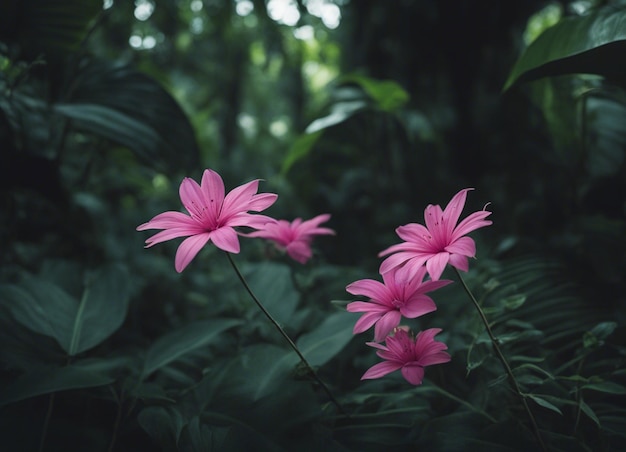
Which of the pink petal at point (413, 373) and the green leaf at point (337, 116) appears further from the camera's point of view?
the green leaf at point (337, 116)

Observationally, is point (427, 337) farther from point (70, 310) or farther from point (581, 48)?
point (70, 310)

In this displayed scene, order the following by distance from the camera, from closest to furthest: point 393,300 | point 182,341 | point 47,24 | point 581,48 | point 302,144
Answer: point 393,300 < point 581,48 < point 182,341 < point 47,24 < point 302,144

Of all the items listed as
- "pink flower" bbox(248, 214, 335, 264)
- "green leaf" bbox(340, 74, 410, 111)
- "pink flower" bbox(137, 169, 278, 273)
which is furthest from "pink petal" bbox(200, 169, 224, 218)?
"green leaf" bbox(340, 74, 410, 111)

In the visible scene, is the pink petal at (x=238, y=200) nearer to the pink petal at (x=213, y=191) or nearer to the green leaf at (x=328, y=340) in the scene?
the pink petal at (x=213, y=191)

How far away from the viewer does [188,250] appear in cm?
70

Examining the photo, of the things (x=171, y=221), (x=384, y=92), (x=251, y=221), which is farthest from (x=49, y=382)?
(x=384, y=92)

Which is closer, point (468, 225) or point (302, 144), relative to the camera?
point (468, 225)

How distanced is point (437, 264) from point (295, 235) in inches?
15.6

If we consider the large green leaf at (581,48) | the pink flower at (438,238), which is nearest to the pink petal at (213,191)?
the pink flower at (438,238)

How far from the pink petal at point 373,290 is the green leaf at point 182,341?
1.18 feet

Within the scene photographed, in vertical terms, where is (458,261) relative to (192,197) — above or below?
below

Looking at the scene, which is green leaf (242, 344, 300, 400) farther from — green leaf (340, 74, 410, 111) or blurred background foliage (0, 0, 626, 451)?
green leaf (340, 74, 410, 111)

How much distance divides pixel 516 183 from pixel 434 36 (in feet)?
2.59

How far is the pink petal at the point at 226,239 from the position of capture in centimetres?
68
